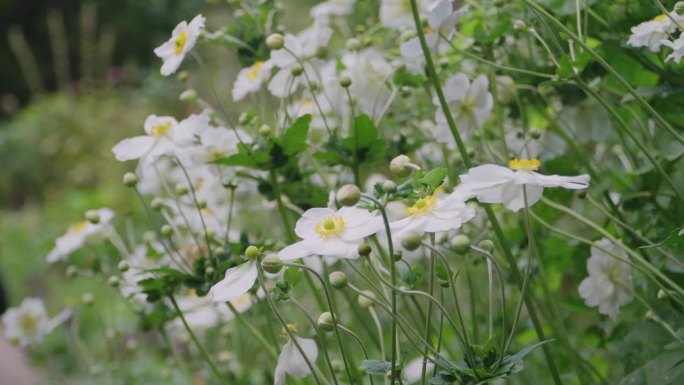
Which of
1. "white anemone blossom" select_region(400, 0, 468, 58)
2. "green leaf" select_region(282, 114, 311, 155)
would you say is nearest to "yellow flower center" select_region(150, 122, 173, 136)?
"green leaf" select_region(282, 114, 311, 155)

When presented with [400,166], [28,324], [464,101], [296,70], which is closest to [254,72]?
[296,70]

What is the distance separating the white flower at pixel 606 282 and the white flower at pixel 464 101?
177 millimetres

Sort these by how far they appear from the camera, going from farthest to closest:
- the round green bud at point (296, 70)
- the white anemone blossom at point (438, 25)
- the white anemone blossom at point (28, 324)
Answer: the white anemone blossom at point (28, 324), the round green bud at point (296, 70), the white anemone blossom at point (438, 25)

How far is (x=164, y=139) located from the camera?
857mm

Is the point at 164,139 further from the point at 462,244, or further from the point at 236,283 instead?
the point at 462,244

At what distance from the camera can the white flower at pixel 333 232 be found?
2.01 feet

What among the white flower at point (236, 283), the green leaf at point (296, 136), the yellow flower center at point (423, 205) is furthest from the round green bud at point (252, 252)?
the green leaf at point (296, 136)

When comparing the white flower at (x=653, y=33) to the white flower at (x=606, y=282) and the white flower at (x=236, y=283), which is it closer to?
the white flower at (x=606, y=282)

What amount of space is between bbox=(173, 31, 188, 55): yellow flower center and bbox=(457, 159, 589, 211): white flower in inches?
14.5

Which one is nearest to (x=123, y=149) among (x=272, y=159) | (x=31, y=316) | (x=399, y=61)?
(x=272, y=159)

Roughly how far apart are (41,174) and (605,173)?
5142mm

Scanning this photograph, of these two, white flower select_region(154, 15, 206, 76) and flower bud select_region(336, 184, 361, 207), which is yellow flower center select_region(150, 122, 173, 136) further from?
flower bud select_region(336, 184, 361, 207)

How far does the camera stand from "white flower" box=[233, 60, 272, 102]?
98 cm

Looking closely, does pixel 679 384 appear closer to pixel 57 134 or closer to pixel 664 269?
pixel 664 269
